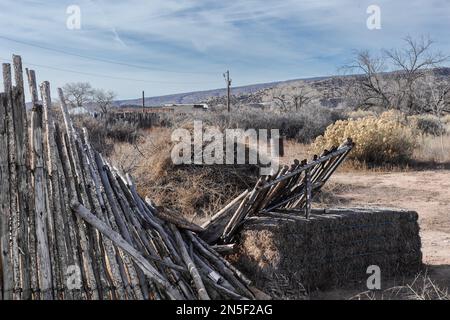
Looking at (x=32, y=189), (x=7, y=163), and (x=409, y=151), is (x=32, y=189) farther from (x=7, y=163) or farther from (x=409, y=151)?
(x=409, y=151)

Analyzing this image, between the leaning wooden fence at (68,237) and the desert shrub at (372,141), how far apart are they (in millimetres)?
9241

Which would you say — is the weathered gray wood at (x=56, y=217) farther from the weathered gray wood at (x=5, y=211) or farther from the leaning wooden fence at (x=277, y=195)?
the leaning wooden fence at (x=277, y=195)

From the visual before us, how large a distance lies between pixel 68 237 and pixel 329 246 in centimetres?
244

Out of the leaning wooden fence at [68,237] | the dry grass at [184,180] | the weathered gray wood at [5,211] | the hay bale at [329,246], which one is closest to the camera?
the weathered gray wood at [5,211]

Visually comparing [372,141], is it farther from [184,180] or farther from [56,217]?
[56,217]

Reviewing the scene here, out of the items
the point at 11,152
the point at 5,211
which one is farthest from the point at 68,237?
the point at 11,152

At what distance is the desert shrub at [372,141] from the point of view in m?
13.4

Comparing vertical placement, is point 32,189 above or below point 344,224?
above

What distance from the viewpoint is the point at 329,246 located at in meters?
5.20

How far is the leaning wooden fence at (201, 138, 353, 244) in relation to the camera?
205 inches

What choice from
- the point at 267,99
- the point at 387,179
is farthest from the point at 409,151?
the point at 267,99

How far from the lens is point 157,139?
10156 mm

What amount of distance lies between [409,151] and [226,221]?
961 cm

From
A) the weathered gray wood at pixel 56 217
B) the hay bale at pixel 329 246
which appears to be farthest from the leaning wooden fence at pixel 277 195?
the weathered gray wood at pixel 56 217
